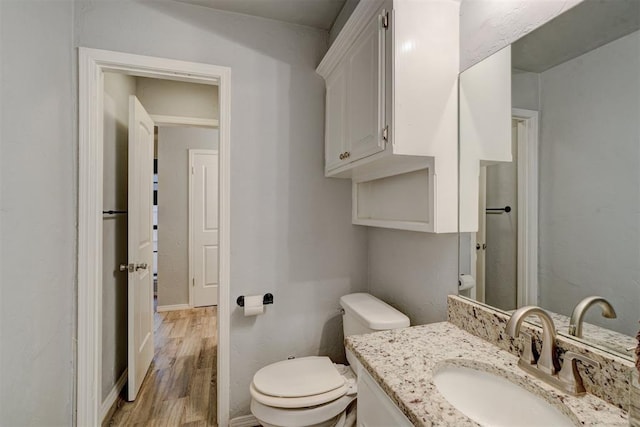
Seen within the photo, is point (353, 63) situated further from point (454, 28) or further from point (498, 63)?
point (498, 63)

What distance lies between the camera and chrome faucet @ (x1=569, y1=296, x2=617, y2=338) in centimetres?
70

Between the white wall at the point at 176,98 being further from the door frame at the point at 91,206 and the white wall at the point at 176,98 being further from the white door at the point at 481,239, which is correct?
the white door at the point at 481,239

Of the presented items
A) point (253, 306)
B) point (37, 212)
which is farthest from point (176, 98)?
point (253, 306)

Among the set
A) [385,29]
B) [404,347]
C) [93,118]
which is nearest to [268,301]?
[404,347]

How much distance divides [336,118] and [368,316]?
3.45ft

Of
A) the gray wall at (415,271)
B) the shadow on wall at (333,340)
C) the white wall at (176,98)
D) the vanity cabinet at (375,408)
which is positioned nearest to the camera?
the vanity cabinet at (375,408)

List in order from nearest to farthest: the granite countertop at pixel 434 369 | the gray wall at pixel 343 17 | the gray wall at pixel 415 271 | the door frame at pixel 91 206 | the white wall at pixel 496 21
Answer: the granite countertop at pixel 434 369 < the white wall at pixel 496 21 < the gray wall at pixel 415 271 < the door frame at pixel 91 206 < the gray wall at pixel 343 17

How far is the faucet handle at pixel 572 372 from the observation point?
67 cm

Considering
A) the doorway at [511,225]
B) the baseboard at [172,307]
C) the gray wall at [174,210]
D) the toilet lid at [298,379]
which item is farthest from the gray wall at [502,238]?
the baseboard at [172,307]

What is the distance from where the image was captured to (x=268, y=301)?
1.73m

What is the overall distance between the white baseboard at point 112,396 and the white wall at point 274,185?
2.58 feet

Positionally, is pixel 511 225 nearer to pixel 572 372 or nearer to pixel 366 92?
pixel 572 372

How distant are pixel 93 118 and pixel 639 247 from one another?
2144mm

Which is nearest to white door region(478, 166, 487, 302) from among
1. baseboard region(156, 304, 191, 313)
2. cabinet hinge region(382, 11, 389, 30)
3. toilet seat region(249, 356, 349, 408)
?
cabinet hinge region(382, 11, 389, 30)
